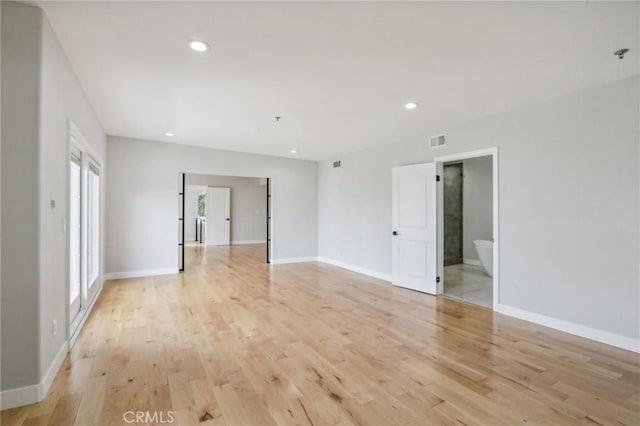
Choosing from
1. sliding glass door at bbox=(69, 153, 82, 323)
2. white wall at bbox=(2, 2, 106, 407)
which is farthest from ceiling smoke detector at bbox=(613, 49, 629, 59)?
sliding glass door at bbox=(69, 153, 82, 323)

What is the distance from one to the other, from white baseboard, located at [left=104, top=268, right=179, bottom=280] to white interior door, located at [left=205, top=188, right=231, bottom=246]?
4898 mm

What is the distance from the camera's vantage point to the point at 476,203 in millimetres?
7422

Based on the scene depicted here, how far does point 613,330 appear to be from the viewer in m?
3.02

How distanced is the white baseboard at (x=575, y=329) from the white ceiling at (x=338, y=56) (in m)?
2.55

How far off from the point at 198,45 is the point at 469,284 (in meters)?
5.49

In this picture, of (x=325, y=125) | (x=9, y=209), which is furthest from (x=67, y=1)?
(x=325, y=125)

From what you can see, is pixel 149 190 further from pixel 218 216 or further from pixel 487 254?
pixel 487 254

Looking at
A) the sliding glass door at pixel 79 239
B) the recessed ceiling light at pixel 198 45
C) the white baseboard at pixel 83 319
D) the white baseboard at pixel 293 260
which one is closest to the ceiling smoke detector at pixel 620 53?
the recessed ceiling light at pixel 198 45

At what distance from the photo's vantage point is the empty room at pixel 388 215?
200 cm

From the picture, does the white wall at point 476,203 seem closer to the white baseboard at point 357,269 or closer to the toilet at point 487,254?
the toilet at point 487,254

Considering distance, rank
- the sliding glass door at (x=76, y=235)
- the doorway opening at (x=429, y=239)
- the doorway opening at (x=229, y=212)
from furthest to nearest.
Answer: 1. the doorway opening at (x=229, y=212)
2. the doorway opening at (x=429, y=239)
3. the sliding glass door at (x=76, y=235)

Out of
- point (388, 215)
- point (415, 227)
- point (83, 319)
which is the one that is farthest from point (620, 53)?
point (83, 319)

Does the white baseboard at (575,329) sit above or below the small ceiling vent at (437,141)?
below

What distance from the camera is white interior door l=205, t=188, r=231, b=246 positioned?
11.0 m
